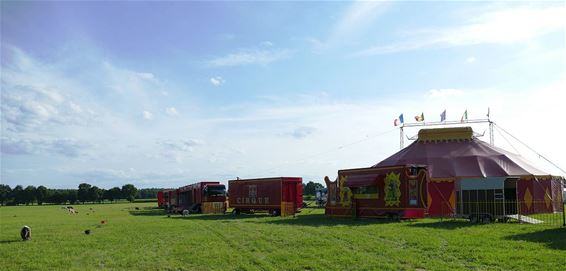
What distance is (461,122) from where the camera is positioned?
38.4 m

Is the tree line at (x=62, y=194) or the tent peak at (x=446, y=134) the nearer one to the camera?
the tent peak at (x=446, y=134)

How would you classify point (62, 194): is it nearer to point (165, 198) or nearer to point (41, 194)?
point (41, 194)

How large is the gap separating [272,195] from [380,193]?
966cm

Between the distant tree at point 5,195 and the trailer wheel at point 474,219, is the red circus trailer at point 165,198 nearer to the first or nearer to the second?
the trailer wheel at point 474,219

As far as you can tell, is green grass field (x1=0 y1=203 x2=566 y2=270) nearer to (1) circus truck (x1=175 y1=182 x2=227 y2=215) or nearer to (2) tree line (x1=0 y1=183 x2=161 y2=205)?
(1) circus truck (x1=175 y1=182 x2=227 y2=215)

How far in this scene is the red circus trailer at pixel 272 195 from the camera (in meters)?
34.5

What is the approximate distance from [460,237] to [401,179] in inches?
414

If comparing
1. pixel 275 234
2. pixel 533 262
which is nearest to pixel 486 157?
pixel 275 234

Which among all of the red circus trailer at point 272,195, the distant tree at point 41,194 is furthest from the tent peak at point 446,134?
the distant tree at point 41,194

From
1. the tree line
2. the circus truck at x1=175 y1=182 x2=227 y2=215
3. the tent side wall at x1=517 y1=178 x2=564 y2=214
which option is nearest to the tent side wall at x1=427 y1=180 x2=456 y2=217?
the tent side wall at x1=517 y1=178 x2=564 y2=214

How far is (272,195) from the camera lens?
35.2 metres

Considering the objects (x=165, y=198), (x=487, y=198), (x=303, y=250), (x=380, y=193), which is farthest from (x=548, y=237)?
(x=165, y=198)

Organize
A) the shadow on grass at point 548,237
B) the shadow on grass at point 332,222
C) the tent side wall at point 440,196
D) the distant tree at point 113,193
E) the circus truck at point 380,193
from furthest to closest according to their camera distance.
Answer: the distant tree at point 113,193 < the tent side wall at point 440,196 < the circus truck at point 380,193 < the shadow on grass at point 332,222 < the shadow on grass at point 548,237

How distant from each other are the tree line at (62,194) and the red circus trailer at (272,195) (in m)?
95.2
